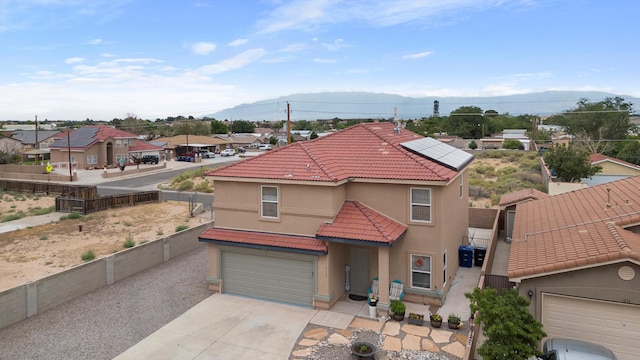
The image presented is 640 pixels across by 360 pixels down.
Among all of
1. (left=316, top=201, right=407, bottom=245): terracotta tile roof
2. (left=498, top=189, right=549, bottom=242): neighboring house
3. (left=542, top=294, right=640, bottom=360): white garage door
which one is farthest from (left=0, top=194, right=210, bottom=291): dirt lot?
(left=542, top=294, right=640, bottom=360): white garage door

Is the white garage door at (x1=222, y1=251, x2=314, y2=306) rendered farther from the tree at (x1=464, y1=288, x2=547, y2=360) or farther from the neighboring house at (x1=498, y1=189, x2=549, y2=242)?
the neighboring house at (x1=498, y1=189, x2=549, y2=242)

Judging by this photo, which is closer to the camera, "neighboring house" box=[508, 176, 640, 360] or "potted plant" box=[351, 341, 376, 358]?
"neighboring house" box=[508, 176, 640, 360]

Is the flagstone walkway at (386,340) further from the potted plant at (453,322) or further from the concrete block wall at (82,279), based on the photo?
the concrete block wall at (82,279)

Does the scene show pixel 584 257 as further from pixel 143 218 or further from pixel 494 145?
pixel 494 145

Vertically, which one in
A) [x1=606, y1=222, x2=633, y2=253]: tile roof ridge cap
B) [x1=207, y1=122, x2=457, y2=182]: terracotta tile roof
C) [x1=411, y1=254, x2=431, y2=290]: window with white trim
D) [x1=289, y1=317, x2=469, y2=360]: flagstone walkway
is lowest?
[x1=289, y1=317, x2=469, y2=360]: flagstone walkway

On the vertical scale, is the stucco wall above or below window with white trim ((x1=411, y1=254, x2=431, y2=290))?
above

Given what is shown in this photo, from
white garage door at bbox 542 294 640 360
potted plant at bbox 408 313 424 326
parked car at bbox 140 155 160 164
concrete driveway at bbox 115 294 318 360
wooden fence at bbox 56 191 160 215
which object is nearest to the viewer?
white garage door at bbox 542 294 640 360
